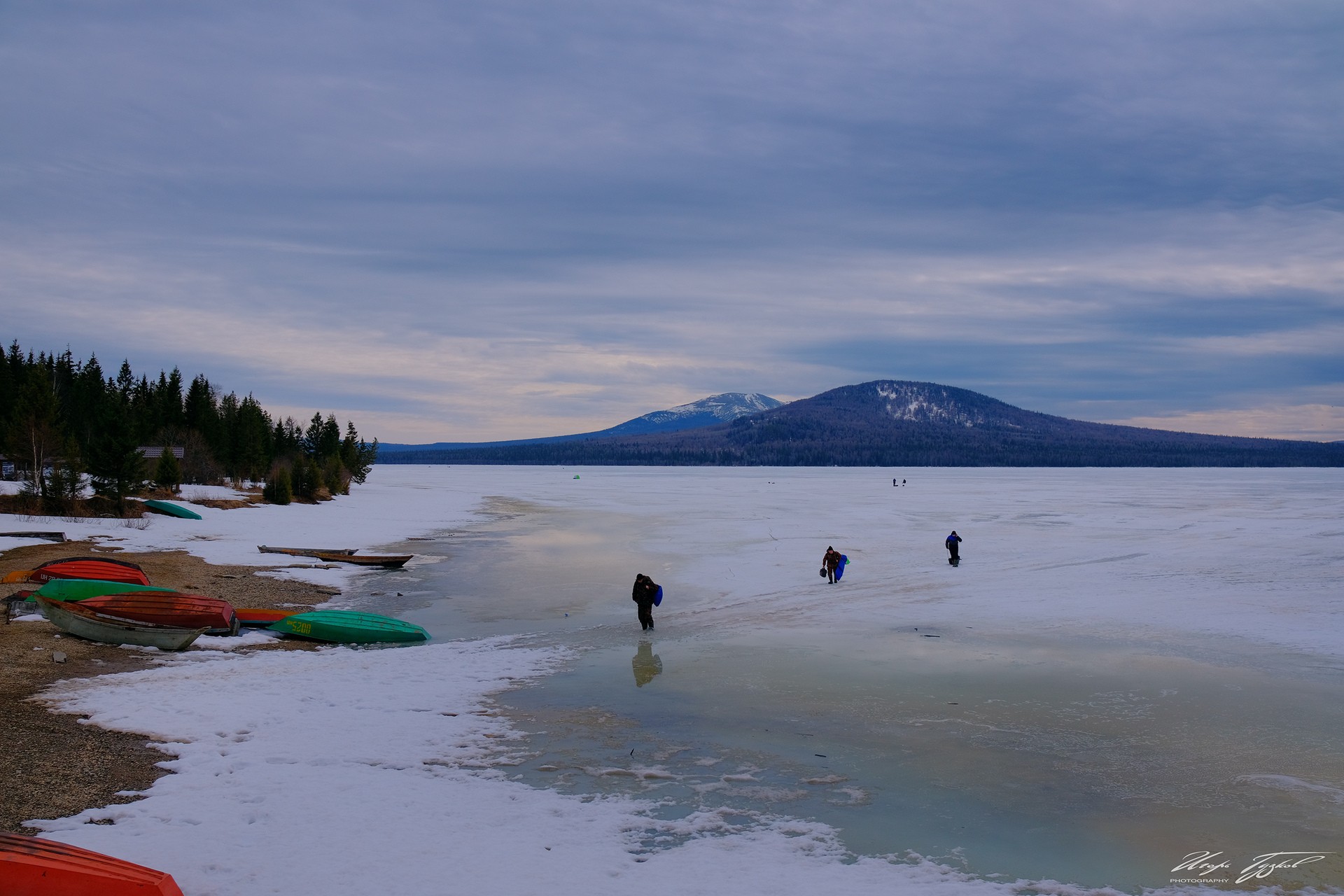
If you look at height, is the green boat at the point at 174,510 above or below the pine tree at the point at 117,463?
below

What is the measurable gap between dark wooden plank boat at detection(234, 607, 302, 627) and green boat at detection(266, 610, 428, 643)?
0.24 m

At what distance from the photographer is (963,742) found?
12.0 m

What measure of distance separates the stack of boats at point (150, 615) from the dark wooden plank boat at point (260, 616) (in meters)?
0.01

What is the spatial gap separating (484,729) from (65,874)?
20.0 ft

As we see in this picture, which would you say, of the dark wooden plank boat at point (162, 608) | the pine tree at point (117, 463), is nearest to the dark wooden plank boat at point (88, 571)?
the dark wooden plank boat at point (162, 608)

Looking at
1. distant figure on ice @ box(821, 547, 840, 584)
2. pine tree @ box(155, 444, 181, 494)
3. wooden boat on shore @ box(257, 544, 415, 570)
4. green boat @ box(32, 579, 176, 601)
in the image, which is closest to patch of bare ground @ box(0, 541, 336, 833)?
green boat @ box(32, 579, 176, 601)

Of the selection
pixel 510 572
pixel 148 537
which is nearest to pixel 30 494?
pixel 148 537

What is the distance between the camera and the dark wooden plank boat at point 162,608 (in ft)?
55.2

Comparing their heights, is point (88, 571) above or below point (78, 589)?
above

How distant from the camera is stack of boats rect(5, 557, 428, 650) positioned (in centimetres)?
1680

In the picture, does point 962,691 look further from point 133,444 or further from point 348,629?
point 133,444

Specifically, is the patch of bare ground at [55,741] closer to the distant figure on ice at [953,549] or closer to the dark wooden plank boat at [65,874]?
the dark wooden plank boat at [65,874]

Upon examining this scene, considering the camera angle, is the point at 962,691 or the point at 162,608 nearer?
the point at 962,691

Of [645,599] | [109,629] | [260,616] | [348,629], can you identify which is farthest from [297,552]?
[645,599]
